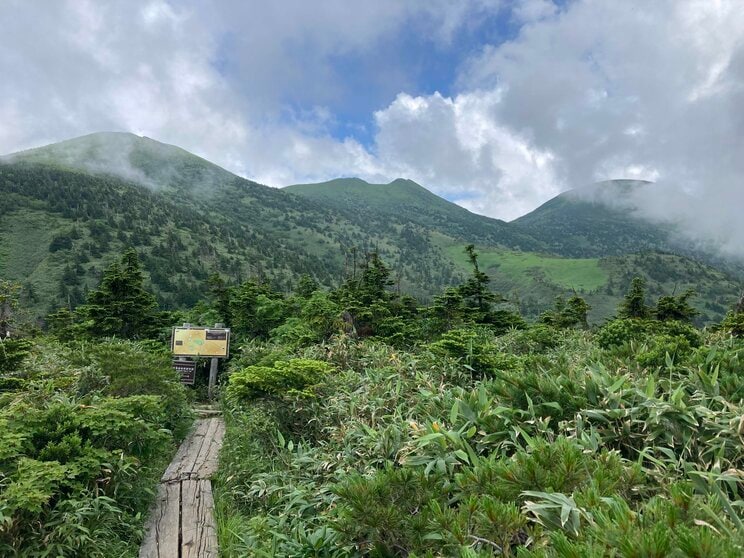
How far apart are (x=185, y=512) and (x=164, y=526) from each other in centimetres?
A: 27

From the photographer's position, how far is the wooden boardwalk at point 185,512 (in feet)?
12.8

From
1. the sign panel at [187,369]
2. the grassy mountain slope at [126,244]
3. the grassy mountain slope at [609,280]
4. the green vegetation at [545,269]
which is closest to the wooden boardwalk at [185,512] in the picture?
the sign panel at [187,369]

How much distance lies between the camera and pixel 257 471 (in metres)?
4.86

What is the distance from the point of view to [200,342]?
38.4 feet

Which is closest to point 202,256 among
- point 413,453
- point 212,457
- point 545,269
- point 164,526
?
point 212,457

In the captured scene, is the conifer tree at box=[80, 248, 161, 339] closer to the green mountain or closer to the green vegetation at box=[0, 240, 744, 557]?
the green vegetation at box=[0, 240, 744, 557]

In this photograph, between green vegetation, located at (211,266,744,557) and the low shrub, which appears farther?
the low shrub

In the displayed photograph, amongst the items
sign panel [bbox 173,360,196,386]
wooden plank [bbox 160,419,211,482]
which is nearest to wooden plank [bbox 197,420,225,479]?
wooden plank [bbox 160,419,211,482]

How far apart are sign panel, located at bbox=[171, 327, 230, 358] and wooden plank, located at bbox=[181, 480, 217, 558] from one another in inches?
276

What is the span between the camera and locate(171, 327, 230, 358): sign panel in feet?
38.0

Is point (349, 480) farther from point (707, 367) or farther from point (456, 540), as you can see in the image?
point (707, 367)

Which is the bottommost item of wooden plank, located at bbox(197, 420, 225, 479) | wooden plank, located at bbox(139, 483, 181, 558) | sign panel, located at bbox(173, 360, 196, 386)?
sign panel, located at bbox(173, 360, 196, 386)

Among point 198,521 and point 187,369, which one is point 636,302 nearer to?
point 187,369

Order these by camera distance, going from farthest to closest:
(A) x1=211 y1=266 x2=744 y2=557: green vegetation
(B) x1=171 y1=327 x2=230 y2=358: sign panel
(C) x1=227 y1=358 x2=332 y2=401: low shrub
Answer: (B) x1=171 y1=327 x2=230 y2=358: sign panel < (C) x1=227 y1=358 x2=332 y2=401: low shrub < (A) x1=211 y1=266 x2=744 y2=557: green vegetation
